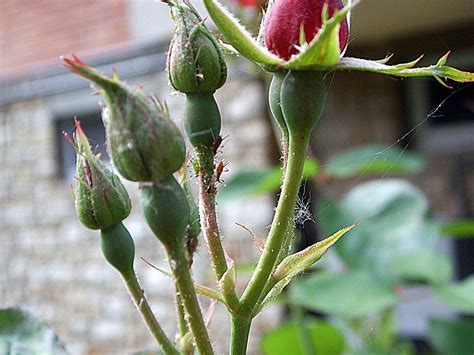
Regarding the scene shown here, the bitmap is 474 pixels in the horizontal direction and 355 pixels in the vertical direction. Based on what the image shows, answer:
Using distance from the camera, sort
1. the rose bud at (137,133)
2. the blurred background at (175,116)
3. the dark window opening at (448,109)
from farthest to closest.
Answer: the dark window opening at (448,109), the blurred background at (175,116), the rose bud at (137,133)

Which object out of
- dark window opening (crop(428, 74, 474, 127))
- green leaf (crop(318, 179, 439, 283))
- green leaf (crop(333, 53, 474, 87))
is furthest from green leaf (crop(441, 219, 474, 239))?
dark window opening (crop(428, 74, 474, 127))

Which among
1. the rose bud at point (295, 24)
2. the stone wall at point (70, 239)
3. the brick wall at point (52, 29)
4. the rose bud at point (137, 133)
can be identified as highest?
the brick wall at point (52, 29)

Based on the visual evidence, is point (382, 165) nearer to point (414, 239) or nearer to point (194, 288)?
point (414, 239)

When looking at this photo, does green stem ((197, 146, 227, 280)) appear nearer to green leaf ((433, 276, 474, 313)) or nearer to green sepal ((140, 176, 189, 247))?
green sepal ((140, 176, 189, 247))

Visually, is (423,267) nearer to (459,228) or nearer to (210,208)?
(459,228)

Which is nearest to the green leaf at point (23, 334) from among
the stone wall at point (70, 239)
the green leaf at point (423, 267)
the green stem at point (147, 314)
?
the green stem at point (147, 314)

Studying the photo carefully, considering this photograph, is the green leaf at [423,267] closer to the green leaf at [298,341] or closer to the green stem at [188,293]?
the green leaf at [298,341]

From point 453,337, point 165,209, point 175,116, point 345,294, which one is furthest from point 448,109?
point 165,209
